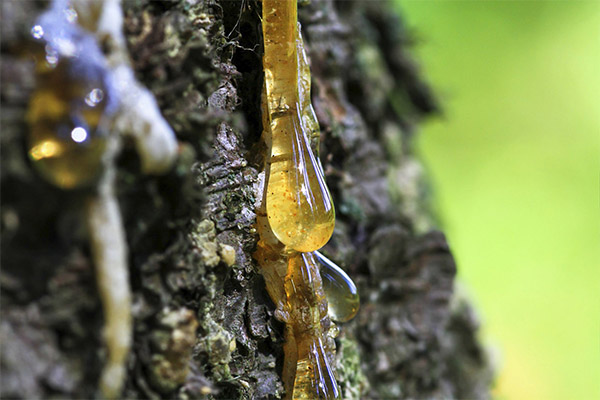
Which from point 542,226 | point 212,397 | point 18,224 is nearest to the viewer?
point 18,224

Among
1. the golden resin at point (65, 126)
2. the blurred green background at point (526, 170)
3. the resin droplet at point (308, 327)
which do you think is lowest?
the resin droplet at point (308, 327)

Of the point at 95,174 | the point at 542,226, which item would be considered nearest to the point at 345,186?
the point at 95,174

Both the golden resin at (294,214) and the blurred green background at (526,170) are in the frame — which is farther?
the blurred green background at (526,170)

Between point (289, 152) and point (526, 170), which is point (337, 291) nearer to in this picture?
point (289, 152)

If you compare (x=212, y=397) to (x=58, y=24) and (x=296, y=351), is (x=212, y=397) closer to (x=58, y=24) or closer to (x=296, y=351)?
(x=296, y=351)

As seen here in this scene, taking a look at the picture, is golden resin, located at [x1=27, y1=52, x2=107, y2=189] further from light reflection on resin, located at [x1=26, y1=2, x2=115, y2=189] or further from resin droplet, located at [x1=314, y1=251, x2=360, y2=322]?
resin droplet, located at [x1=314, y1=251, x2=360, y2=322]

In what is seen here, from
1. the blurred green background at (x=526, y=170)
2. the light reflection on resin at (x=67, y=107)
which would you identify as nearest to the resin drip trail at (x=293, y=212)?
the light reflection on resin at (x=67, y=107)

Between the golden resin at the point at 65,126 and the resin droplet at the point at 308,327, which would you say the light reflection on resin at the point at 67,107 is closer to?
the golden resin at the point at 65,126

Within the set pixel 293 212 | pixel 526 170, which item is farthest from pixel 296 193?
pixel 526 170
